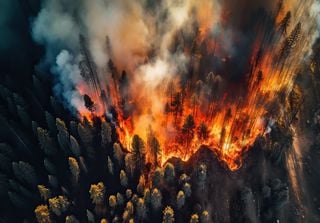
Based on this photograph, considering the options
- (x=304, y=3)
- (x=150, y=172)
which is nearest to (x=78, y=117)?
(x=150, y=172)

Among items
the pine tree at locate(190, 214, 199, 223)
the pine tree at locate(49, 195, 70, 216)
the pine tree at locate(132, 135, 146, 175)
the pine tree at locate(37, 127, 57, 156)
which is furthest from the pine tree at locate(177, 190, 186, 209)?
the pine tree at locate(37, 127, 57, 156)

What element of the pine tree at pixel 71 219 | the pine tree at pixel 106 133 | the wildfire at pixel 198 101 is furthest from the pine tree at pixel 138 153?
the pine tree at pixel 71 219

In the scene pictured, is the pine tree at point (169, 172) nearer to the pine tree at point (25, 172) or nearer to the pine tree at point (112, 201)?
the pine tree at point (112, 201)

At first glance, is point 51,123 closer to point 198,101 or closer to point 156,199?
point 156,199

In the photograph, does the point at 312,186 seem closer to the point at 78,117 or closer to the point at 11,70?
the point at 78,117

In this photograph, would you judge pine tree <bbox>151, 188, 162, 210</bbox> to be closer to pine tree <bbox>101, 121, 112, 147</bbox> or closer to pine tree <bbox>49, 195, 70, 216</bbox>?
pine tree <bbox>101, 121, 112, 147</bbox>

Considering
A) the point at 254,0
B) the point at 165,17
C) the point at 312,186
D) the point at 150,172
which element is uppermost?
the point at 254,0
